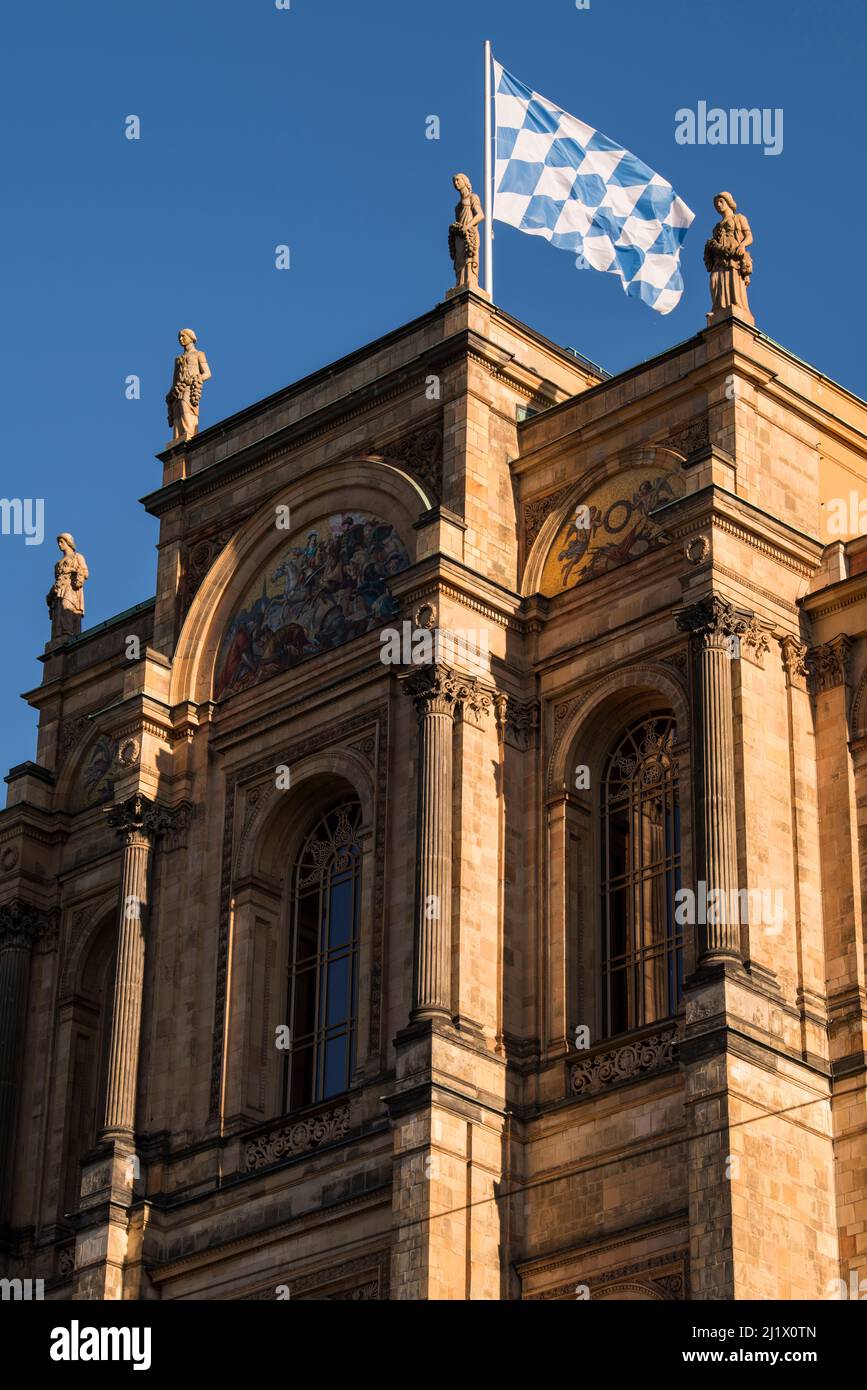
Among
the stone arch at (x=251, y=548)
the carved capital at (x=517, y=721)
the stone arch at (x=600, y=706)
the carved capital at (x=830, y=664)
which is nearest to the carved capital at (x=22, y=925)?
the stone arch at (x=251, y=548)

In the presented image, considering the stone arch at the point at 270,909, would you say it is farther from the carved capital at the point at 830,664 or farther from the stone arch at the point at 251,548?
the carved capital at the point at 830,664

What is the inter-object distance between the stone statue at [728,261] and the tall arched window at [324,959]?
348 inches

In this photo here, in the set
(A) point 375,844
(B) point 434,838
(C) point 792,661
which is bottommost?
(B) point 434,838

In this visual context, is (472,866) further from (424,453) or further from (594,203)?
(594,203)

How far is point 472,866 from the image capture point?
40.7 metres

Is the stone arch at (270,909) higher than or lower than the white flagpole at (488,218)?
lower

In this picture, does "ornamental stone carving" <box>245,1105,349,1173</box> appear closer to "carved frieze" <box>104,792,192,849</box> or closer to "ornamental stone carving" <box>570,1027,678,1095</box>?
"ornamental stone carving" <box>570,1027,678,1095</box>

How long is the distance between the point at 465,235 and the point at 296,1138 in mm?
13754

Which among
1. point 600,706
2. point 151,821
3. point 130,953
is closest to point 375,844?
point 600,706

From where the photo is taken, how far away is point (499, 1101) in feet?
129

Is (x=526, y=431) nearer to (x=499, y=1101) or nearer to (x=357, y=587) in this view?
(x=357, y=587)

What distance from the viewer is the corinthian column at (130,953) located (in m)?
43.7

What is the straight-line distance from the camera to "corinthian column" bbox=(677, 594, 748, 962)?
123 ft
